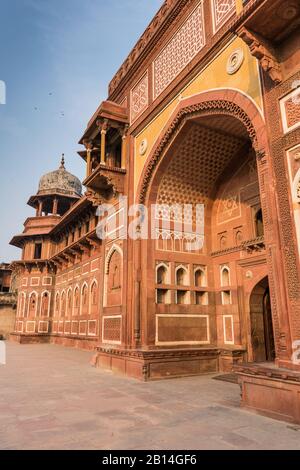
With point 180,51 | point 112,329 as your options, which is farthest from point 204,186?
point 112,329

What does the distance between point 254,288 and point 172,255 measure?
2417 mm

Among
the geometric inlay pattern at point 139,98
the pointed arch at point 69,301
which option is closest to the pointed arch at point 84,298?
the pointed arch at point 69,301

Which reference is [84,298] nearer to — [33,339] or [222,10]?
[33,339]

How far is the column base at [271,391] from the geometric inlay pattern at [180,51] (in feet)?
23.5

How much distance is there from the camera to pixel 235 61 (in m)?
7.14

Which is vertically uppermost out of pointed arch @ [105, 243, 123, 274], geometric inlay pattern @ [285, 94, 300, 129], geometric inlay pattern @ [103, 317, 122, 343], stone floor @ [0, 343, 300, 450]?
geometric inlay pattern @ [285, 94, 300, 129]

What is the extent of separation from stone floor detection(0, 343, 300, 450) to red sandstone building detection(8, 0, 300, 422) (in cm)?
77

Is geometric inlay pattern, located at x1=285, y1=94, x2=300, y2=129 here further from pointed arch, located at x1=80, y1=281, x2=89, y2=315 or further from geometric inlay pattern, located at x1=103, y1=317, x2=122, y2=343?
pointed arch, located at x1=80, y1=281, x2=89, y2=315

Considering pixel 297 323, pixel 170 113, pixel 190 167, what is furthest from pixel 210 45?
pixel 297 323

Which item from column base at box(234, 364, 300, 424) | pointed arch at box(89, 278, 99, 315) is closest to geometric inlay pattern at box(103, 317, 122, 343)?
column base at box(234, 364, 300, 424)

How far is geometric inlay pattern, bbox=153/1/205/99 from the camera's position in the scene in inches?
341

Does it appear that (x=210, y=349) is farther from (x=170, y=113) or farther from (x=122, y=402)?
(x=170, y=113)

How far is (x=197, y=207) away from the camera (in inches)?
426

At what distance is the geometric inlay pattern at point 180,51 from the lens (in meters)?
8.66
